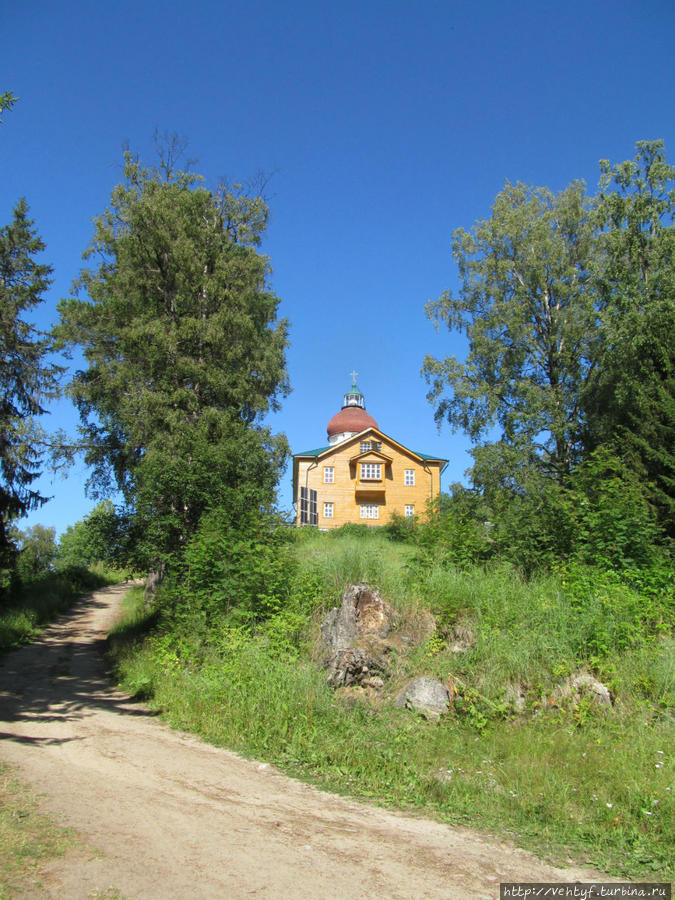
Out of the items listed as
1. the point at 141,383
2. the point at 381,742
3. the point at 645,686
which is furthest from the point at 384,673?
the point at 141,383

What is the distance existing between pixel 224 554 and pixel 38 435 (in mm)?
12072

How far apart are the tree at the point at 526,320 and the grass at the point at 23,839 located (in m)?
19.9

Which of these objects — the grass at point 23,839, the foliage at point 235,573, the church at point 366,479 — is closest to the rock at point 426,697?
the foliage at point 235,573

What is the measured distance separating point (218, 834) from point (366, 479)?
3570 cm

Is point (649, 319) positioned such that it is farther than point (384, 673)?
Yes

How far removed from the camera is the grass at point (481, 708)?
5297mm

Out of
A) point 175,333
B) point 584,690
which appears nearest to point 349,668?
point 584,690

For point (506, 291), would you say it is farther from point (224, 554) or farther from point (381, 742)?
point (381, 742)

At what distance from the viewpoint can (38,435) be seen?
20.1m

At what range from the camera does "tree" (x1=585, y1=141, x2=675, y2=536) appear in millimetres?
13961

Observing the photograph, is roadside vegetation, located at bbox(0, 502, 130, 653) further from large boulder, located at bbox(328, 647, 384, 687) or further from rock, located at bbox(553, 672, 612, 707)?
rock, located at bbox(553, 672, 612, 707)

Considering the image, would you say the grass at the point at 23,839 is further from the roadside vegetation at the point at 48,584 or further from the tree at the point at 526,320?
the tree at the point at 526,320

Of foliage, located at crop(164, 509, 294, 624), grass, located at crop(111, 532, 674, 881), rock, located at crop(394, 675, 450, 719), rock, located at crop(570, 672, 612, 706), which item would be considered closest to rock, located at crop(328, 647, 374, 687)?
grass, located at crop(111, 532, 674, 881)

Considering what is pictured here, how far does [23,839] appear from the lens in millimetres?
4215
